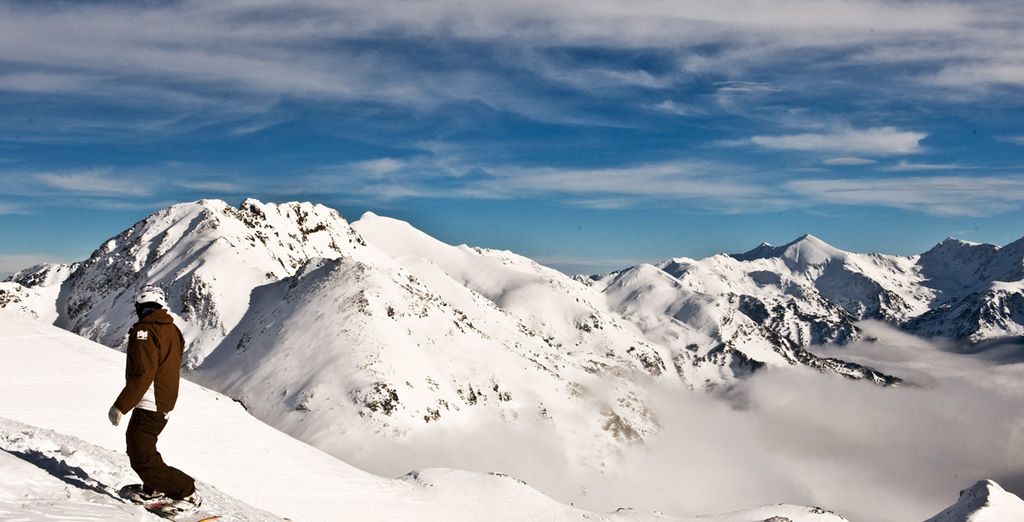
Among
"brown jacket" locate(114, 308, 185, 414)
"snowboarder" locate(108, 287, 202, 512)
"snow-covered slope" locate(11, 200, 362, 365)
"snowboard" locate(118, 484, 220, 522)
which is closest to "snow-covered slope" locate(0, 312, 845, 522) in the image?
"snowboard" locate(118, 484, 220, 522)

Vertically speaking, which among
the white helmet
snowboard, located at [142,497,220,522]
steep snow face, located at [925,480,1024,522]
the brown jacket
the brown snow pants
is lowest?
snowboard, located at [142,497,220,522]

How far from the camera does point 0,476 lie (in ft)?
34.4

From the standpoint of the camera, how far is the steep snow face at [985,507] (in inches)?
2539

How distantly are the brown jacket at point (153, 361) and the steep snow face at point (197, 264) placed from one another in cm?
10181

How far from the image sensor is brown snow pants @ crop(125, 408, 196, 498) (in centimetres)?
1057

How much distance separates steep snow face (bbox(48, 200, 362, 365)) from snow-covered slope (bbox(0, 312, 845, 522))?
3208 inches

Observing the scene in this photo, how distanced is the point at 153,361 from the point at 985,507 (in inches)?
3099

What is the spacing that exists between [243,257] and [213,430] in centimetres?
10906

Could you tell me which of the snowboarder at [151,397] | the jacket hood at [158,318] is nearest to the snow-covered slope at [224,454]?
the snowboarder at [151,397]

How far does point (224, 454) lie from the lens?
24766mm

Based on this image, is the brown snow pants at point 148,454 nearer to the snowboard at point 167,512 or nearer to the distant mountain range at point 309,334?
the snowboard at point 167,512

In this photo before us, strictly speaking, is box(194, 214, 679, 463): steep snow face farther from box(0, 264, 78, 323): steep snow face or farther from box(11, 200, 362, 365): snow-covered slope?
box(0, 264, 78, 323): steep snow face

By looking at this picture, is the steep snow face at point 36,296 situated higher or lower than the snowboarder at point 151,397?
higher

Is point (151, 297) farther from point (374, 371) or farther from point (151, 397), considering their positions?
point (374, 371)
